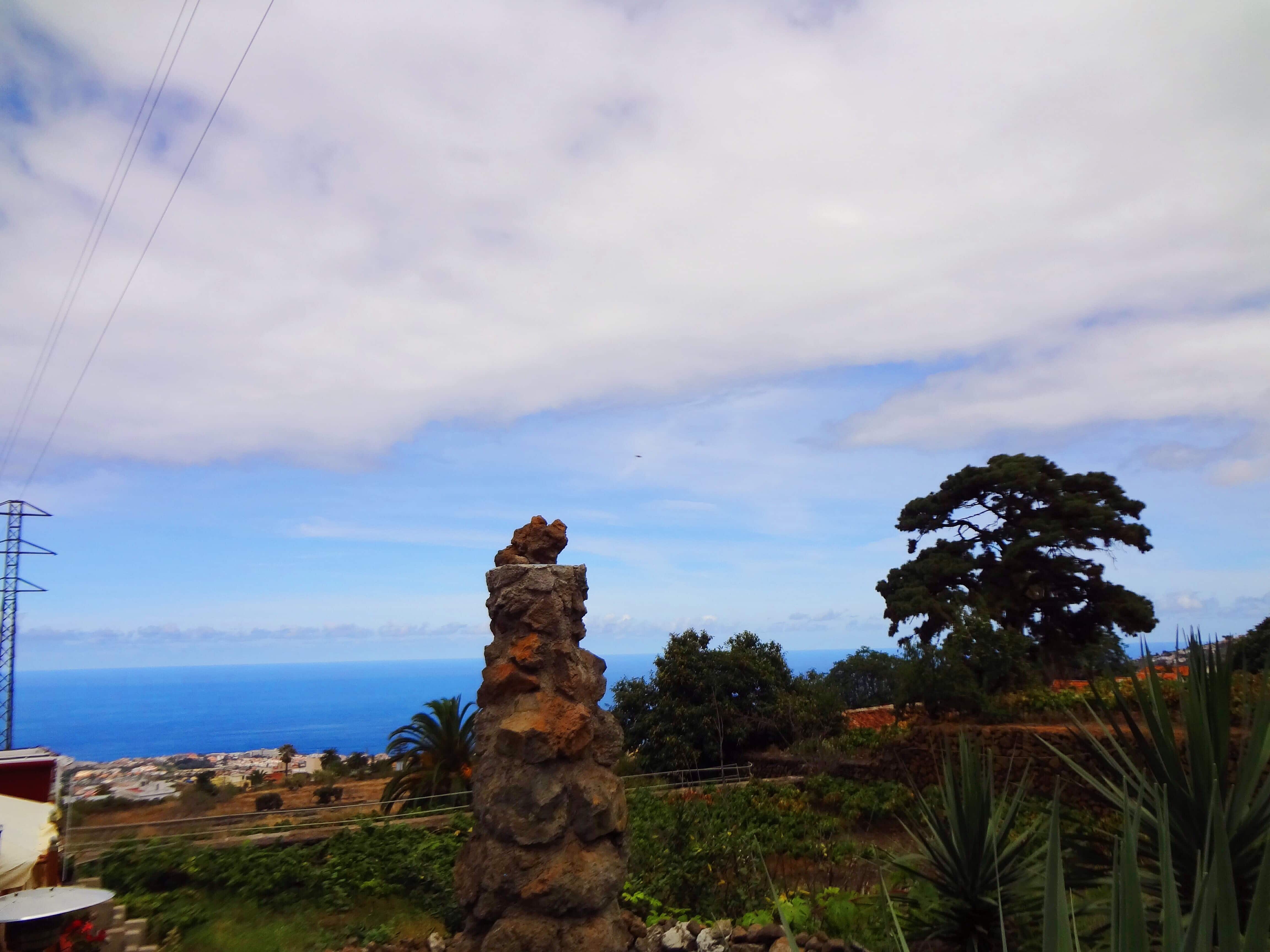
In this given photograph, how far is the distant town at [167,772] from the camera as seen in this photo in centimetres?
1723

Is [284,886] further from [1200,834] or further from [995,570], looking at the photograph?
[995,570]

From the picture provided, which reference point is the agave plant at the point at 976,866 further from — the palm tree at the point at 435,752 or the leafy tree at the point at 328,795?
the leafy tree at the point at 328,795

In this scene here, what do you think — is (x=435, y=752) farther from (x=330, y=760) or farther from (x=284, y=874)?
(x=330, y=760)

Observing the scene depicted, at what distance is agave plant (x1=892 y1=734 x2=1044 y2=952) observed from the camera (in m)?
5.46

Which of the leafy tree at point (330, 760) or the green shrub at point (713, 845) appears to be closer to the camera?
the green shrub at point (713, 845)

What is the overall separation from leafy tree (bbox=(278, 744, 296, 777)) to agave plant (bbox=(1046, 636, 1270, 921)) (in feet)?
73.2

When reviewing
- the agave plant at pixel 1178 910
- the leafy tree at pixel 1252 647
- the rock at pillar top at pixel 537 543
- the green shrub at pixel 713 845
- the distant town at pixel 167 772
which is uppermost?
the rock at pillar top at pixel 537 543

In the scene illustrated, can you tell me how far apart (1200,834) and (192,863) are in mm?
10109

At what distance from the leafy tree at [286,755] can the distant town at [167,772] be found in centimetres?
8

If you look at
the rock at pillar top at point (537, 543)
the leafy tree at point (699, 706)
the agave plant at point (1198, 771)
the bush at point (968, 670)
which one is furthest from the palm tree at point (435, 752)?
the agave plant at point (1198, 771)

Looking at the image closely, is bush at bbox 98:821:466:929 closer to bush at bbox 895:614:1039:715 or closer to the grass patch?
the grass patch

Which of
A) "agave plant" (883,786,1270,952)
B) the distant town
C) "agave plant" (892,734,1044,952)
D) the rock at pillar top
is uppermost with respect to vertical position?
the rock at pillar top

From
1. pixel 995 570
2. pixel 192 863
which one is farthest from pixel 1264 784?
pixel 995 570

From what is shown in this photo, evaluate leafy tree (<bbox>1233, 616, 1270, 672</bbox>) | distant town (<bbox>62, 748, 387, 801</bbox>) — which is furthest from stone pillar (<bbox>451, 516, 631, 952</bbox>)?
distant town (<bbox>62, 748, 387, 801</bbox>)
